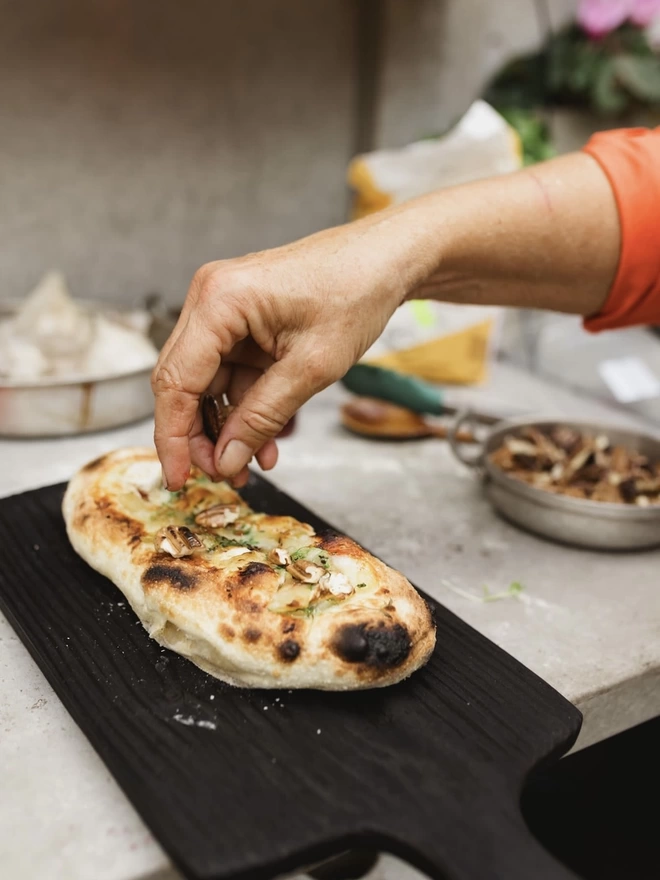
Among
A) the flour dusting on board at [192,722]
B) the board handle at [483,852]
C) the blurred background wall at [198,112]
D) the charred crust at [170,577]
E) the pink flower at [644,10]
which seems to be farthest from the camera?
the pink flower at [644,10]

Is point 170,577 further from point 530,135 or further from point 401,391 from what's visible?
point 530,135

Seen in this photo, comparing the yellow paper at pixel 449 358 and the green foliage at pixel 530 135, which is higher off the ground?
the green foliage at pixel 530 135

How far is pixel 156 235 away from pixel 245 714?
5.90 feet

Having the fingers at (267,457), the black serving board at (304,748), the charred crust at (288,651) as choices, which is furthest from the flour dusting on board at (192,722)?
the fingers at (267,457)

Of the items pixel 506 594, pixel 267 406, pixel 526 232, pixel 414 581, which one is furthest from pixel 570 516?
pixel 267 406

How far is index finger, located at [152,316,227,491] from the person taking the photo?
3.61 feet

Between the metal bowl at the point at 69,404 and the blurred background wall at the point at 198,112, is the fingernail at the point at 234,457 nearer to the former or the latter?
the metal bowl at the point at 69,404

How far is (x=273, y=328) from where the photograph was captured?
44.7 inches

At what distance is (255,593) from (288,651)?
0.09 m

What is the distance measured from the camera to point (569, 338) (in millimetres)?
2734

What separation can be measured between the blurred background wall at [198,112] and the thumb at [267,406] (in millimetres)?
1342

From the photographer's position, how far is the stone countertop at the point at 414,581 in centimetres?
82

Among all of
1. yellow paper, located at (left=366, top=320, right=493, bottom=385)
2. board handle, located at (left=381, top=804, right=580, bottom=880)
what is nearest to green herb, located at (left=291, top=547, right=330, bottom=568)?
board handle, located at (left=381, top=804, right=580, bottom=880)

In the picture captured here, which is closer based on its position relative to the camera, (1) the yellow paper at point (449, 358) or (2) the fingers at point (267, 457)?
(2) the fingers at point (267, 457)
